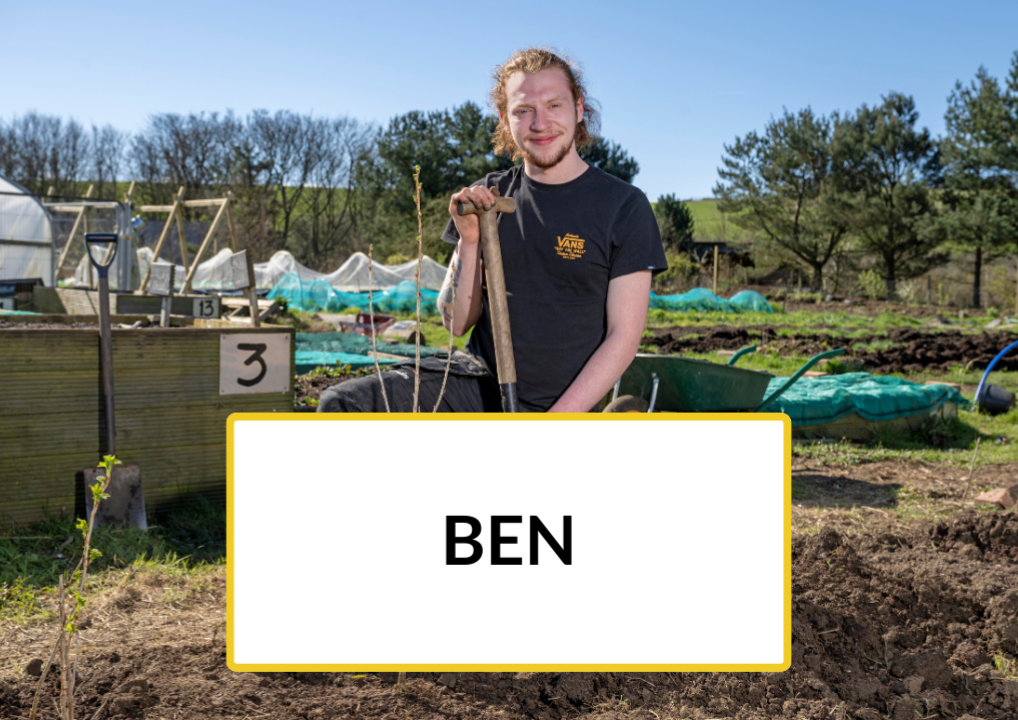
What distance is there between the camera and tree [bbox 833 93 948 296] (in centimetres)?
2948

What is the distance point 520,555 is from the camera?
106 cm

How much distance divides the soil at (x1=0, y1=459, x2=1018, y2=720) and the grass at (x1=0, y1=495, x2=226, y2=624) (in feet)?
0.62

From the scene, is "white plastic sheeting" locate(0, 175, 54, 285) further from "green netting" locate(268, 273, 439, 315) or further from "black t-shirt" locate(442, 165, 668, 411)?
"black t-shirt" locate(442, 165, 668, 411)

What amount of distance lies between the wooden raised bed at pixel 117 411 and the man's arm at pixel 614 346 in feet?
8.48

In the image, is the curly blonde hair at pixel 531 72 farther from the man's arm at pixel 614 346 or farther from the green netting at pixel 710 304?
the green netting at pixel 710 304

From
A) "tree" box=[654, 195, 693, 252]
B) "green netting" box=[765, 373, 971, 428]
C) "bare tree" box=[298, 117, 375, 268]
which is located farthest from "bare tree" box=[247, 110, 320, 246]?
"green netting" box=[765, 373, 971, 428]

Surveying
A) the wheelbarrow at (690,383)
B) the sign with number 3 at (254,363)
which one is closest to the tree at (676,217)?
the wheelbarrow at (690,383)

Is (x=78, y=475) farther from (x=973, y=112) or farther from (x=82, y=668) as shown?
(x=973, y=112)

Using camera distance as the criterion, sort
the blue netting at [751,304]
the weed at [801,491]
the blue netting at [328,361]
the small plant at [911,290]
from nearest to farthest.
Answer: the weed at [801,491], the blue netting at [328,361], the blue netting at [751,304], the small plant at [911,290]

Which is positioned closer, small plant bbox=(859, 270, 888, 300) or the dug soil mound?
the dug soil mound

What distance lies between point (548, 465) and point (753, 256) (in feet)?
117

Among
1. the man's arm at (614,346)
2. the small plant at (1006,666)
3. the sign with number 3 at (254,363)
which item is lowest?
the small plant at (1006,666)

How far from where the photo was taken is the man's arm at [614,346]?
186cm

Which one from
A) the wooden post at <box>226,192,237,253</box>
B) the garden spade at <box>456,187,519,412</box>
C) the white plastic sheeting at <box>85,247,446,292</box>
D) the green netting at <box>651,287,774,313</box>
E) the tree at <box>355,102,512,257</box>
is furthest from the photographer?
the tree at <box>355,102,512,257</box>
